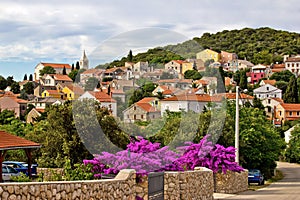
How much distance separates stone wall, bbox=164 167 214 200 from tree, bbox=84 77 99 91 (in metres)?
4.23

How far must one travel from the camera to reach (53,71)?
138875 mm

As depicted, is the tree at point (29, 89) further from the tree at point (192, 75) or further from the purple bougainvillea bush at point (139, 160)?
the tree at point (192, 75)

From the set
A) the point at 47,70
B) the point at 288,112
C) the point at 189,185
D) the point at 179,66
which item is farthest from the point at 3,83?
the point at 189,185

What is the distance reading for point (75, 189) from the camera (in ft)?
32.6

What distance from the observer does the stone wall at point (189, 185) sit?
50.4ft

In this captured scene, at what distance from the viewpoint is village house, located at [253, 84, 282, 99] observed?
350 ft

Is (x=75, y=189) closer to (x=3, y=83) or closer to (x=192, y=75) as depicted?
(x=192, y=75)

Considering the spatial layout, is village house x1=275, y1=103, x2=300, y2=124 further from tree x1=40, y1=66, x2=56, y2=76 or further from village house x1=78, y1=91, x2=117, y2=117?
village house x1=78, y1=91, x2=117, y2=117

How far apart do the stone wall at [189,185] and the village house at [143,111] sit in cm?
242

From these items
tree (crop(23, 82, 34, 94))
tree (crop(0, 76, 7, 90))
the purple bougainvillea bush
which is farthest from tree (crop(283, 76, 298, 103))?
the purple bougainvillea bush

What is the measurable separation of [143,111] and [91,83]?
80.8 inches

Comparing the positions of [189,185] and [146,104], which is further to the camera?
[146,104]

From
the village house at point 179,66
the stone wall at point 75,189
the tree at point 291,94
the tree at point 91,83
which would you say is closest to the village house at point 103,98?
the tree at point 91,83

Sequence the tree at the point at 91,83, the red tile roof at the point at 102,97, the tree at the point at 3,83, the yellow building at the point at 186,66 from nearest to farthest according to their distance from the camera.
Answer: the tree at the point at 91,83
the yellow building at the point at 186,66
the red tile roof at the point at 102,97
the tree at the point at 3,83
